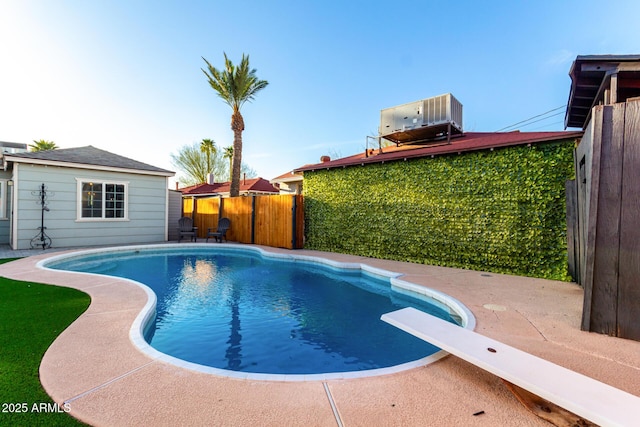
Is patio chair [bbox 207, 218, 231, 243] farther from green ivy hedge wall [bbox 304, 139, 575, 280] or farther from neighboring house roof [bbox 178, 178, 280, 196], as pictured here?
neighboring house roof [bbox 178, 178, 280, 196]

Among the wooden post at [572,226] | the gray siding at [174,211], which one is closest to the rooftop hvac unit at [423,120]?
the wooden post at [572,226]

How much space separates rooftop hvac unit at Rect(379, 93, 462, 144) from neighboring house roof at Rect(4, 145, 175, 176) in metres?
9.15

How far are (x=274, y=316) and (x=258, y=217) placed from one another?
794cm

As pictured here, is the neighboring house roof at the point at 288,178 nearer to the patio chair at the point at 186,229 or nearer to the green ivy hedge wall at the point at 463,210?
the patio chair at the point at 186,229

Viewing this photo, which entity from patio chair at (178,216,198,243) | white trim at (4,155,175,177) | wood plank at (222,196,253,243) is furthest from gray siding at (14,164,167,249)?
wood plank at (222,196,253,243)

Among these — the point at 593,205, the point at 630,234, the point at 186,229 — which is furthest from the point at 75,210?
the point at 630,234

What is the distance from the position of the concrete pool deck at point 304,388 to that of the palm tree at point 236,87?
1214 centimetres

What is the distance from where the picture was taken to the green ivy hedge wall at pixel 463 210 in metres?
6.36

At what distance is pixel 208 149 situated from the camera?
2858cm

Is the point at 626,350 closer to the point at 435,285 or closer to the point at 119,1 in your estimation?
the point at 435,285

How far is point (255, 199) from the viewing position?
1275 centimetres

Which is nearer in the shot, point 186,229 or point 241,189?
point 186,229

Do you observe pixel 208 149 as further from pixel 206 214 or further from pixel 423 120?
pixel 423 120

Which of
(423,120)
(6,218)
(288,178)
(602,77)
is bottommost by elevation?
(6,218)
